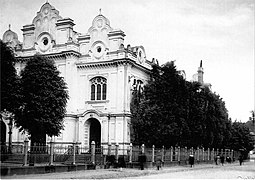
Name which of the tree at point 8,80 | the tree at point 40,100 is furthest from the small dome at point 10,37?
the tree at point 8,80

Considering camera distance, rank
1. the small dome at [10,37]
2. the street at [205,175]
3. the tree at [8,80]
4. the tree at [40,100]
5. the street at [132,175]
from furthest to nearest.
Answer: the small dome at [10,37] → the tree at [40,100] → the street at [205,175] → the tree at [8,80] → the street at [132,175]

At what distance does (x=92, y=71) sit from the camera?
41062 mm

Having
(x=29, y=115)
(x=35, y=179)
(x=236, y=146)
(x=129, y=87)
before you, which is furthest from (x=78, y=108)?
(x=236, y=146)

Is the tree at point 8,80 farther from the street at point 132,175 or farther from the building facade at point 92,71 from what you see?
the building facade at point 92,71

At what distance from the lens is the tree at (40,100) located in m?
28.1

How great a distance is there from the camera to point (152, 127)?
39.2m

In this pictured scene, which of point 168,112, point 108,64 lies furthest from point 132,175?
point 108,64

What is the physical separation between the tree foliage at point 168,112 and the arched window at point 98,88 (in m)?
3.05

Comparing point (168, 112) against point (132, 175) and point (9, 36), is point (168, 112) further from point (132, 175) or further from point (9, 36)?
point (9, 36)

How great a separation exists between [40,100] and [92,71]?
13450mm

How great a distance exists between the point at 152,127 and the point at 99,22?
38.0ft

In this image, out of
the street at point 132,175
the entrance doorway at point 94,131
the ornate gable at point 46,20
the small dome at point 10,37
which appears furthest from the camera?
the small dome at point 10,37

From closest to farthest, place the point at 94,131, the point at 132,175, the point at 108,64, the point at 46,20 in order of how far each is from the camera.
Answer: the point at 132,175, the point at 108,64, the point at 94,131, the point at 46,20

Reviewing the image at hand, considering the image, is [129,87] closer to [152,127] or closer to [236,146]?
[152,127]
